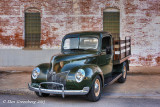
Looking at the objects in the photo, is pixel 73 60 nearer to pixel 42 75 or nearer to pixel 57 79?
pixel 57 79

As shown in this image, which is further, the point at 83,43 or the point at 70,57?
the point at 83,43

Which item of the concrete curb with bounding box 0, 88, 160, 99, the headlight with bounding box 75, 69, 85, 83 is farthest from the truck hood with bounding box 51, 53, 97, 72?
the concrete curb with bounding box 0, 88, 160, 99

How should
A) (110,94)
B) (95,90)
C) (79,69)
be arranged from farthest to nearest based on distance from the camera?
1. (110,94)
2. (95,90)
3. (79,69)

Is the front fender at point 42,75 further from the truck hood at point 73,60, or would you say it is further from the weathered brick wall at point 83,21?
the weathered brick wall at point 83,21

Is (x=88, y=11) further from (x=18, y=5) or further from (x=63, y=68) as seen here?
(x=63, y=68)

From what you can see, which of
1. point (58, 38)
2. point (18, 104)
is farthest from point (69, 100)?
point (58, 38)

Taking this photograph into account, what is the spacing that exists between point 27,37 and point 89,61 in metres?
9.41

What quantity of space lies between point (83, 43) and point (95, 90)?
1712 millimetres

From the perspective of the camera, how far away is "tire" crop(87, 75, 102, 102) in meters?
6.06

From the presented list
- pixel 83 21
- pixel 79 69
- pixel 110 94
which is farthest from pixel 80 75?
pixel 83 21

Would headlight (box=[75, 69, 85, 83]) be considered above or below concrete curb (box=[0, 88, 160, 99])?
above

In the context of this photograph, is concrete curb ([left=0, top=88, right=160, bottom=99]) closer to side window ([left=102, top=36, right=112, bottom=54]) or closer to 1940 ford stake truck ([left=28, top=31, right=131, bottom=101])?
1940 ford stake truck ([left=28, top=31, right=131, bottom=101])

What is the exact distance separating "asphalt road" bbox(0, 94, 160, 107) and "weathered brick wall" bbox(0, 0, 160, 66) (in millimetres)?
8362

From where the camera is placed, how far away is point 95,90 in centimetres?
623
